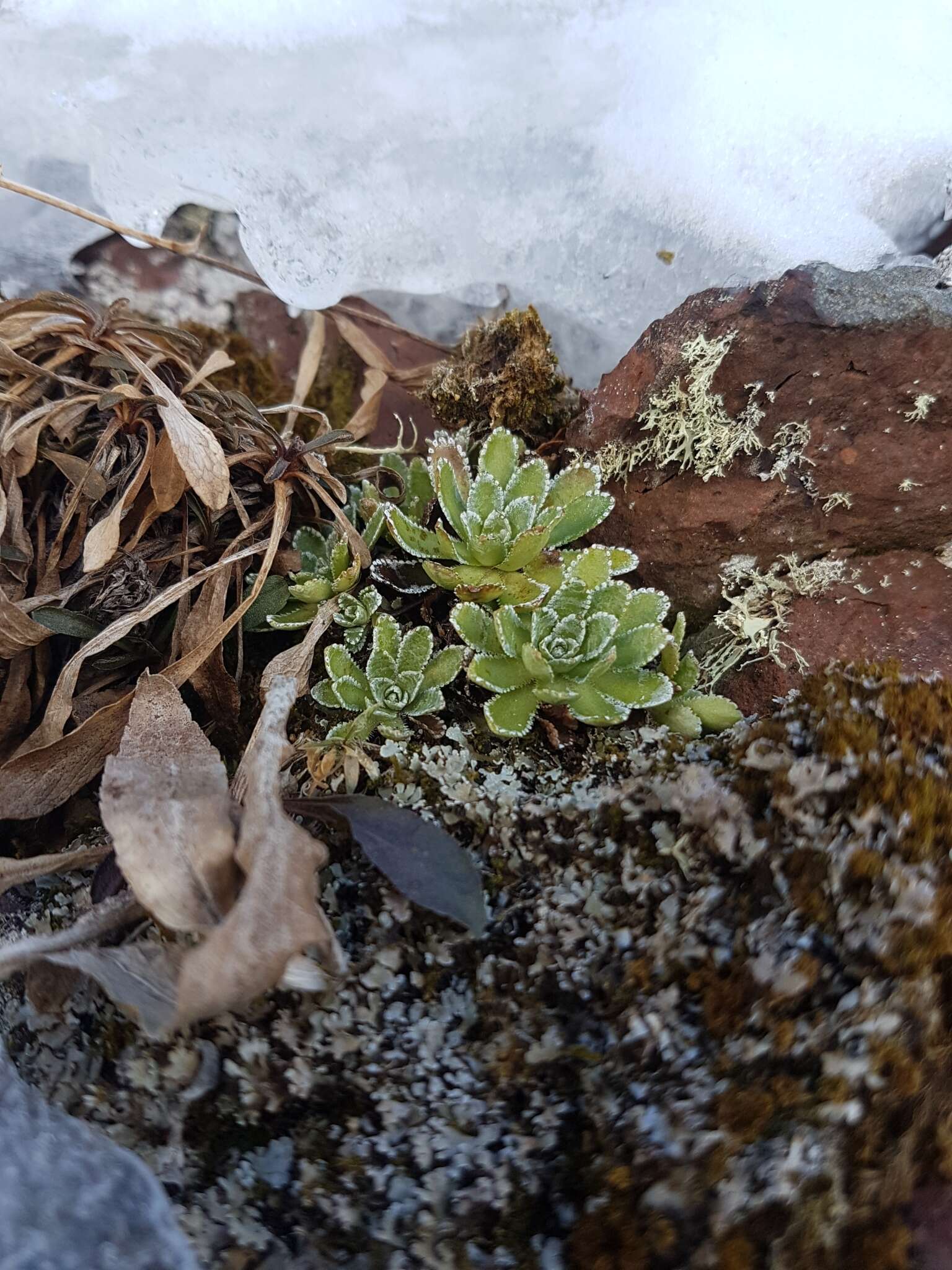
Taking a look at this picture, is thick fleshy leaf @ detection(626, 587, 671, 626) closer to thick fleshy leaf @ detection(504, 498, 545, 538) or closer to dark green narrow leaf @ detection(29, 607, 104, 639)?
thick fleshy leaf @ detection(504, 498, 545, 538)

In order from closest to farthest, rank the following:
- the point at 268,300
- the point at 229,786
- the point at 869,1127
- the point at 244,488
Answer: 1. the point at 869,1127
2. the point at 229,786
3. the point at 244,488
4. the point at 268,300

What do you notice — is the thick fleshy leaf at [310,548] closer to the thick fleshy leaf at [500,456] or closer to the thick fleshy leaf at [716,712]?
the thick fleshy leaf at [500,456]

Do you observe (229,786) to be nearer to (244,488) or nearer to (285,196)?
(244,488)

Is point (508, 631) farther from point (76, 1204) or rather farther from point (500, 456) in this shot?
point (76, 1204)

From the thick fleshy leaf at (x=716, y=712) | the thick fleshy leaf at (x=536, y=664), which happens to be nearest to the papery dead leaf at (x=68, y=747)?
the thick fleshy leaf at (x=536, y=664)

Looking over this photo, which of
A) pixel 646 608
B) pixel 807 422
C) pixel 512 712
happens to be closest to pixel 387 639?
pixel 512 712

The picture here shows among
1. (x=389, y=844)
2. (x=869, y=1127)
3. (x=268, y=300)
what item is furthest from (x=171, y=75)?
(x=869, y=1127)

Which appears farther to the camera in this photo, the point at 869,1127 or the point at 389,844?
the point at 389,844
